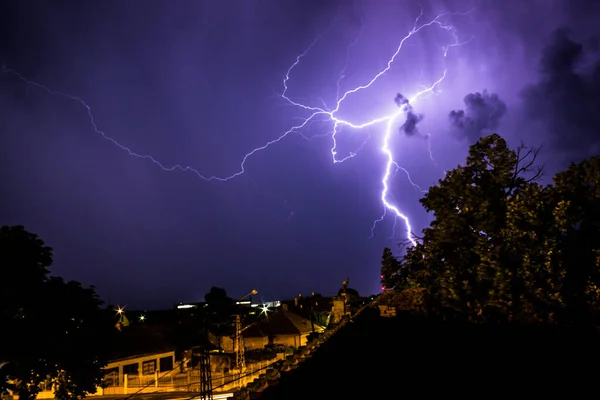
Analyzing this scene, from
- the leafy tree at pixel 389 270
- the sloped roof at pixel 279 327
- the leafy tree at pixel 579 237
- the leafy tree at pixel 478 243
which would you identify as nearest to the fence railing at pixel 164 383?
the leafy tree at pixel 389 270

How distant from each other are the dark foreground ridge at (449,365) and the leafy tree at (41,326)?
7267 mm

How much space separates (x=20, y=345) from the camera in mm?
9875

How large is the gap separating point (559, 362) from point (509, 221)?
3145 millimetres

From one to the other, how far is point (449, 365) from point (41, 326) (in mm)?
9824

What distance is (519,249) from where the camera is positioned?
25.4 feet

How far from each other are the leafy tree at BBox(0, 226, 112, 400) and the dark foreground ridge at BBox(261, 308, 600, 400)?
7267 mm

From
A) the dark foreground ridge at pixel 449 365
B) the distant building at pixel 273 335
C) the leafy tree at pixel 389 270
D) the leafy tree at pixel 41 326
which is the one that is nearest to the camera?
the dark foreground ridge at pixel 449 365

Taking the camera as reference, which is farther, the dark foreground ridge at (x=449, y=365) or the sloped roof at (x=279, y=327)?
the sloped roof at (x=279, y=327)

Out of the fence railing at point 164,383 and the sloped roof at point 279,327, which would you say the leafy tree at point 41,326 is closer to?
the fence railing at point 164,383

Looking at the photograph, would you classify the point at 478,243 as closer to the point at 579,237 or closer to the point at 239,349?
the point at 579,237

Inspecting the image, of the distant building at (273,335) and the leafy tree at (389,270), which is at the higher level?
the leafy tree at (389,270)

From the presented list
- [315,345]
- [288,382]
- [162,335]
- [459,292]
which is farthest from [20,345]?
[162,335]

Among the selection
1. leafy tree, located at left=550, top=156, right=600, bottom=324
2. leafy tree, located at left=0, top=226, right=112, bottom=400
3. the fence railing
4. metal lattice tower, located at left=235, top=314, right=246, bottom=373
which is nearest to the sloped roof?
metal lattice tower, located at left=235, top=314, right=246, bottom=373

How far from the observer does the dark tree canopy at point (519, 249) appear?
743cm
